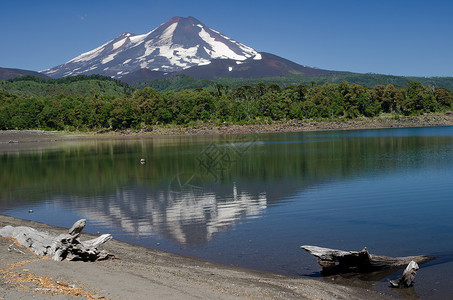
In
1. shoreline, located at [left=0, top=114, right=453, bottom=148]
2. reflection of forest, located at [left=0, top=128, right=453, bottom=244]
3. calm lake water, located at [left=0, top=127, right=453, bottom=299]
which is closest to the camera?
calm lake water, located at [left=0, top=127, right=453, bottom=299]

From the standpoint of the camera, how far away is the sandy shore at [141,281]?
738 centimetres

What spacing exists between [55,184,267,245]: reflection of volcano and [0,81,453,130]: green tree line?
91.9m

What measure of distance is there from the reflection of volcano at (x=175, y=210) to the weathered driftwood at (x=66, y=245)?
441cm

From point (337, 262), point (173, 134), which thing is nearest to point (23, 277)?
point (337, 262)

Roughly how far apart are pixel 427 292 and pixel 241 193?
14.0 m

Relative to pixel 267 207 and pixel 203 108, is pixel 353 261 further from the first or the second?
pixel 203 108

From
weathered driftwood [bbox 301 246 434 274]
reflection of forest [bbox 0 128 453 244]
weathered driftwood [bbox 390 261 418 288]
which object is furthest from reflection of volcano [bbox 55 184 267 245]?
weathered driftwood [bbox 390 261 418 288]

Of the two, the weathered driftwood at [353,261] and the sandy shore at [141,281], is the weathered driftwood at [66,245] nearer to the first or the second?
the sandy shore at [141,281]

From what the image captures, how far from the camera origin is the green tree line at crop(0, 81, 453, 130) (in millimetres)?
114812

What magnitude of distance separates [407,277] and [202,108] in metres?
112

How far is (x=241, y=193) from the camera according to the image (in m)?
22.8

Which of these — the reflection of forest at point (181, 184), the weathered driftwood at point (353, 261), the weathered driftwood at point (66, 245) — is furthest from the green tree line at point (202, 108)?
the weathered driftwood at point (66, 245)

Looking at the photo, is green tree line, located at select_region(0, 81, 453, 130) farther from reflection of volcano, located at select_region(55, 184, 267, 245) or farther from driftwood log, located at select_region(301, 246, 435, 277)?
driftwood log, located at select_region(301, 246, 435, 277)

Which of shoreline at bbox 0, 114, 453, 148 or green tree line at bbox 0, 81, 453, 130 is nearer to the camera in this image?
shoreline at bbox 0, 114, 453, 148
